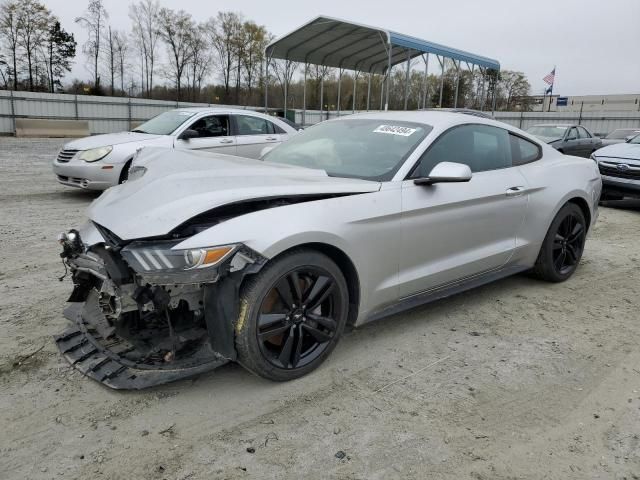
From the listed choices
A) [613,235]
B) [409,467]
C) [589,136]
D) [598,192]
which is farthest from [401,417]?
[589,136]

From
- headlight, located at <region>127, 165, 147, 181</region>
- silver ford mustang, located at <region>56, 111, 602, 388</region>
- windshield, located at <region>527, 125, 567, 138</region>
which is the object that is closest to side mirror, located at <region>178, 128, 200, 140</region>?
silver ford mustang, located at <region>56, 111, 602, 388</region>

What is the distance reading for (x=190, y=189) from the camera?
2.70 metres

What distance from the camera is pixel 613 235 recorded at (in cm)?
705

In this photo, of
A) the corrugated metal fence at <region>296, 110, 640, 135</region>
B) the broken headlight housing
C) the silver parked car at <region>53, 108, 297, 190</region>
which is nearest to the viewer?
the broken headlight housing

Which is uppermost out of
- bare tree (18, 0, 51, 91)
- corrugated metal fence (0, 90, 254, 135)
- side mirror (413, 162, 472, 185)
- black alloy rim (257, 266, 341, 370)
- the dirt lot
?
bare tree (18, 0, 51, 91)

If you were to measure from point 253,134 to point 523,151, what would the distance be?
559cm

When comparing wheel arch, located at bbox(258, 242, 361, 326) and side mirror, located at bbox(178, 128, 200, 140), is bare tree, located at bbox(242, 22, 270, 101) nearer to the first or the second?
side mirror, located at bbox(178, 128, 200, 140)

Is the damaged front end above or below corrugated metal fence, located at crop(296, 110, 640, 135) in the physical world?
below

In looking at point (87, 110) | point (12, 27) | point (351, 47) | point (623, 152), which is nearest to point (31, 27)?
point (12, 27)

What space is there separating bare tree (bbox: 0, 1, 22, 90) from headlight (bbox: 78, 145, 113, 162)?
121 feet

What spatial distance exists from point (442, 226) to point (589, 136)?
48.3ft

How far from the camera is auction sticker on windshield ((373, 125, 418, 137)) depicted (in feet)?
11.9

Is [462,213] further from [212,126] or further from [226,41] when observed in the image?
[226,41]

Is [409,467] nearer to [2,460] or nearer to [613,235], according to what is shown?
[2,460]
